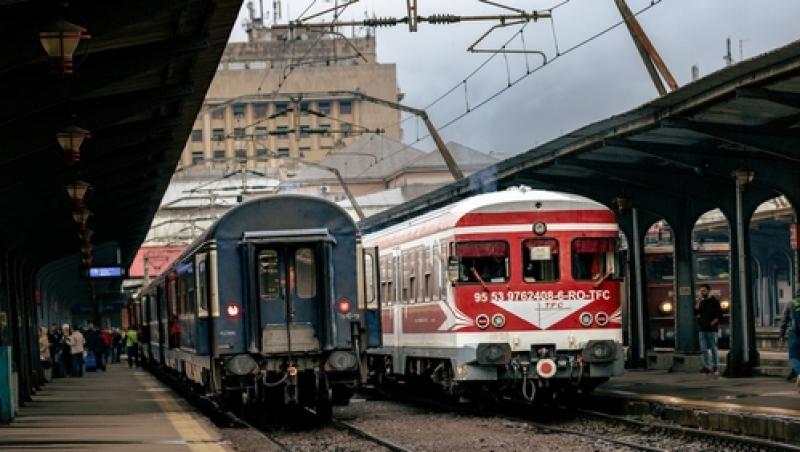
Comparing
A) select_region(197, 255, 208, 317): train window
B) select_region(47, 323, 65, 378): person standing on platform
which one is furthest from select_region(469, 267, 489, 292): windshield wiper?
select_region(47, 323, 65, 378): person standing on platform

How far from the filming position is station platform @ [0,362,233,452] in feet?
55.1

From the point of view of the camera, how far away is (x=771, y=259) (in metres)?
51.2

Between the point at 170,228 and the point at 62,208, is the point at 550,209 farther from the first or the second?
the point at 170,228

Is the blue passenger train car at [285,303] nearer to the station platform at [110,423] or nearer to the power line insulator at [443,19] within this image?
the station platform at [110,423]

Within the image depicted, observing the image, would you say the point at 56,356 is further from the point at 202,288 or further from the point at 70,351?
the point at 202,288

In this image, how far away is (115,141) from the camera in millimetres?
21703

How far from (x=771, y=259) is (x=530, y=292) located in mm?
32166

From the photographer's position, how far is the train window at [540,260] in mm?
20844

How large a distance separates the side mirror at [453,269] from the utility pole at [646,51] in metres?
3.83

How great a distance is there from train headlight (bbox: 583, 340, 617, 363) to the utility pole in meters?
3.65

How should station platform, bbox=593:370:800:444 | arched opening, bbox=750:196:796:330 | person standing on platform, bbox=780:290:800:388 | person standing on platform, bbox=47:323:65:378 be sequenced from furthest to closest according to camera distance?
person standing on platform, bbox=47:323:65:378 → arched opening, bbox=750:196:796:330 → person standing on platform, bbox=780:290:800:388 → station platform, bbox=593:370:800:444

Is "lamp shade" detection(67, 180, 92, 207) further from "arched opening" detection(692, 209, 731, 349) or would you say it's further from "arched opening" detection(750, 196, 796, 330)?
"arched opening" detection(750, 196, 796, 330)

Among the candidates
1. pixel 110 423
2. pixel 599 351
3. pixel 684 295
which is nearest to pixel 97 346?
pixel 684 295

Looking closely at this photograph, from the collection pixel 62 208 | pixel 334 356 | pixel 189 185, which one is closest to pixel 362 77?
pixel 189 185
